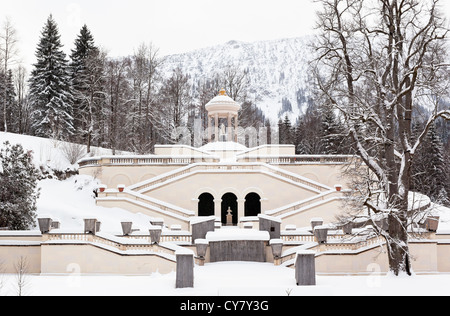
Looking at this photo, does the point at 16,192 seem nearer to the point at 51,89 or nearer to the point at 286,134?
the point at 51,89

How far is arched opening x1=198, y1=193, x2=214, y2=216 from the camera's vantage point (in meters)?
34.4

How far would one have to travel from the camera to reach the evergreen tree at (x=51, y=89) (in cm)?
4844

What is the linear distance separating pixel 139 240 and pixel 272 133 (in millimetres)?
55995

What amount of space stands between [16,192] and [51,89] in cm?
2800

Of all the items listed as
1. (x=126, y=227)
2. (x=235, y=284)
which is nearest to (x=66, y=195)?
(x=126, y=227)

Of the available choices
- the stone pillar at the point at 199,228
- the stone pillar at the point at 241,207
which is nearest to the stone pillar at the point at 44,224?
the stone pillar at the point at 199,228

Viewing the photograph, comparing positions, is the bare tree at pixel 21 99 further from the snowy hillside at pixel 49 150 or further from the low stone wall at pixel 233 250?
the low stone wall at pixel 233 250

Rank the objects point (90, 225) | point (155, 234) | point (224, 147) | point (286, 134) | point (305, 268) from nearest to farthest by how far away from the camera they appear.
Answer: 1. point (305, 268)
2. point (90, 225)
3. point (155, 234)
4. point (224, 147)
5. point (286, 134)

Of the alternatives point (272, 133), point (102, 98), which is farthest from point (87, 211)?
point (272, 133)

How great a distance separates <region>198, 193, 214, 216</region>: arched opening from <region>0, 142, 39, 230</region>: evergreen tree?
43.0 ft

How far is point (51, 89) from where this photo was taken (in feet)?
160

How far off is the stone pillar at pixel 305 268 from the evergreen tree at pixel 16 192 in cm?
1474

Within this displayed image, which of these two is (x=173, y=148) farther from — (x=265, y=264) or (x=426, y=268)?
(x=426, y=268)
